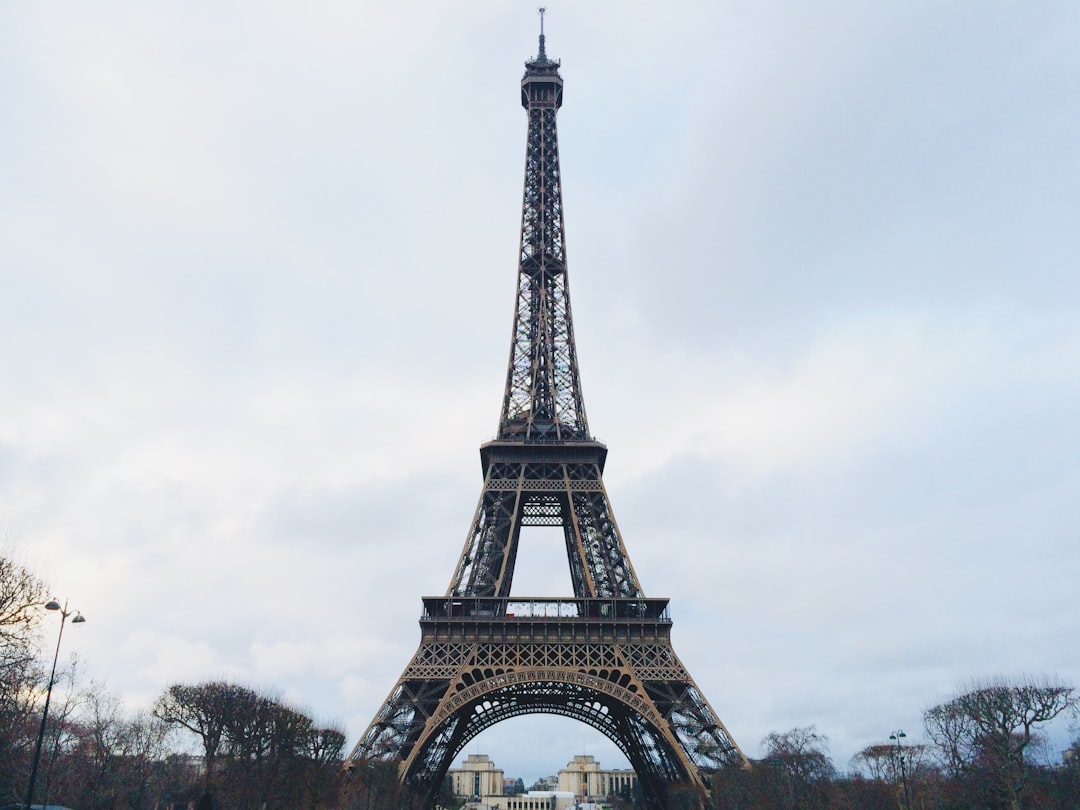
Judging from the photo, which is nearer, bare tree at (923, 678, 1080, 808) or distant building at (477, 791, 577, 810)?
bare tree at (923, 678, 1080, 808)

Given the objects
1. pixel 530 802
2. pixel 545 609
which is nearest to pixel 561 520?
pixel 545 609

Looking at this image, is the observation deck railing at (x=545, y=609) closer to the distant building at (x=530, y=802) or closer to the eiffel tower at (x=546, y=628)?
the eiffel tower at (x=546, y=628)

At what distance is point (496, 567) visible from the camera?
5550 centimetres

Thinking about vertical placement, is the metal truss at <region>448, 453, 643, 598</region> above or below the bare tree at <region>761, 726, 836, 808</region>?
above

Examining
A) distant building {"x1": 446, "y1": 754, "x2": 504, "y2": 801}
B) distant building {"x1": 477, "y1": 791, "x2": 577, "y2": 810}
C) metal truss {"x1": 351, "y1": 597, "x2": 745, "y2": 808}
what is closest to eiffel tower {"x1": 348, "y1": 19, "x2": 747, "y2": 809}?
metal truss {"x1": 351, "y1": 597, "x2": 745, "y2": 808}

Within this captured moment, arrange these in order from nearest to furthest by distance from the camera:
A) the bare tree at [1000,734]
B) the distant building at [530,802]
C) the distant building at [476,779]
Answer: the bare tree at [1000,734], the distant building at [530,802], the distant building at [476,779]

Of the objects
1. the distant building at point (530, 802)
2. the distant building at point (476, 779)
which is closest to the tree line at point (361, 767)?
the distant building at point (530, 802)

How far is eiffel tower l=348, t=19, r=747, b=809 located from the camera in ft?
156

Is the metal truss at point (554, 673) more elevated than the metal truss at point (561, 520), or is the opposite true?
the metal truss at point (561, 520)

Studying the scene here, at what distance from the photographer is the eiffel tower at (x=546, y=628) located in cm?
4741

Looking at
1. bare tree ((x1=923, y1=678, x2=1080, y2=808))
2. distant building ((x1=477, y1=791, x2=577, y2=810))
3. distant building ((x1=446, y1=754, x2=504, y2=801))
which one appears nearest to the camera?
bare tree ((x1=923, y1=678, x2=1080, y2=808))

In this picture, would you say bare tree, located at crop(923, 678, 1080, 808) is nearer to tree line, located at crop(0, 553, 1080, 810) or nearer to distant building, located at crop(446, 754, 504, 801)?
tree line, located at crop(0, 553, 1080, 810)

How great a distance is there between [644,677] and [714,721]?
4.50 m

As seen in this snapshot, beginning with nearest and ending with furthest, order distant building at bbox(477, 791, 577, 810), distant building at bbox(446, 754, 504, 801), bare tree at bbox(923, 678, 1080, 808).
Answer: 1. bare tree at bbox(923, 678, 1080, 808)
2. distant building at bbox(477, 791, 577, 810)
3. distant building at bbox(446, 754, 504, 801)
